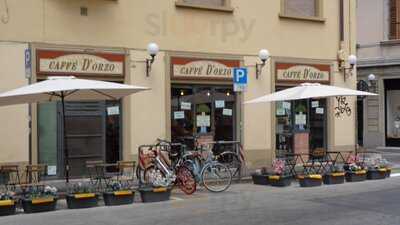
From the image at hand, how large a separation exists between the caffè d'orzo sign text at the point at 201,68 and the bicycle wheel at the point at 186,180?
3.85 meters

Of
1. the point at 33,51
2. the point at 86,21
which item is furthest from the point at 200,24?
the point at 33,51

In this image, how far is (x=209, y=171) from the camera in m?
13.8

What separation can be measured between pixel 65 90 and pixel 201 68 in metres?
5.91

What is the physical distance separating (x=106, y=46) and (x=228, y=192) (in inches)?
190

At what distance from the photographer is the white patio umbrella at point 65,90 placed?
12.0 m

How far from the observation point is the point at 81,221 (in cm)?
1038

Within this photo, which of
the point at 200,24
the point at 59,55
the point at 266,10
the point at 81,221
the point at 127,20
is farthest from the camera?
the point at 266,10

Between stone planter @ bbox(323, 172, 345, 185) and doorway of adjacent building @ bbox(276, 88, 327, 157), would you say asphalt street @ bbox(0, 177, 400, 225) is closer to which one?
stone planter @ bbox(323, 172, 345, 185)

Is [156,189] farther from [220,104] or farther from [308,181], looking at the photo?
[220,104]

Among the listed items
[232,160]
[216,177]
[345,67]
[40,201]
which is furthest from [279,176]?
[345,67]

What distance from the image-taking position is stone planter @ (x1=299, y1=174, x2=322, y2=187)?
48.9 feet

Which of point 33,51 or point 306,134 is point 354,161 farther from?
point 33,51

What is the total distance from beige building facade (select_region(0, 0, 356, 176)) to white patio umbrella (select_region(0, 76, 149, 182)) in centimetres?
88

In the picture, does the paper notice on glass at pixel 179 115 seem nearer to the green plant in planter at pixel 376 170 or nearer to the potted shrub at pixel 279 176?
the potted shrub at pixel 279 176
